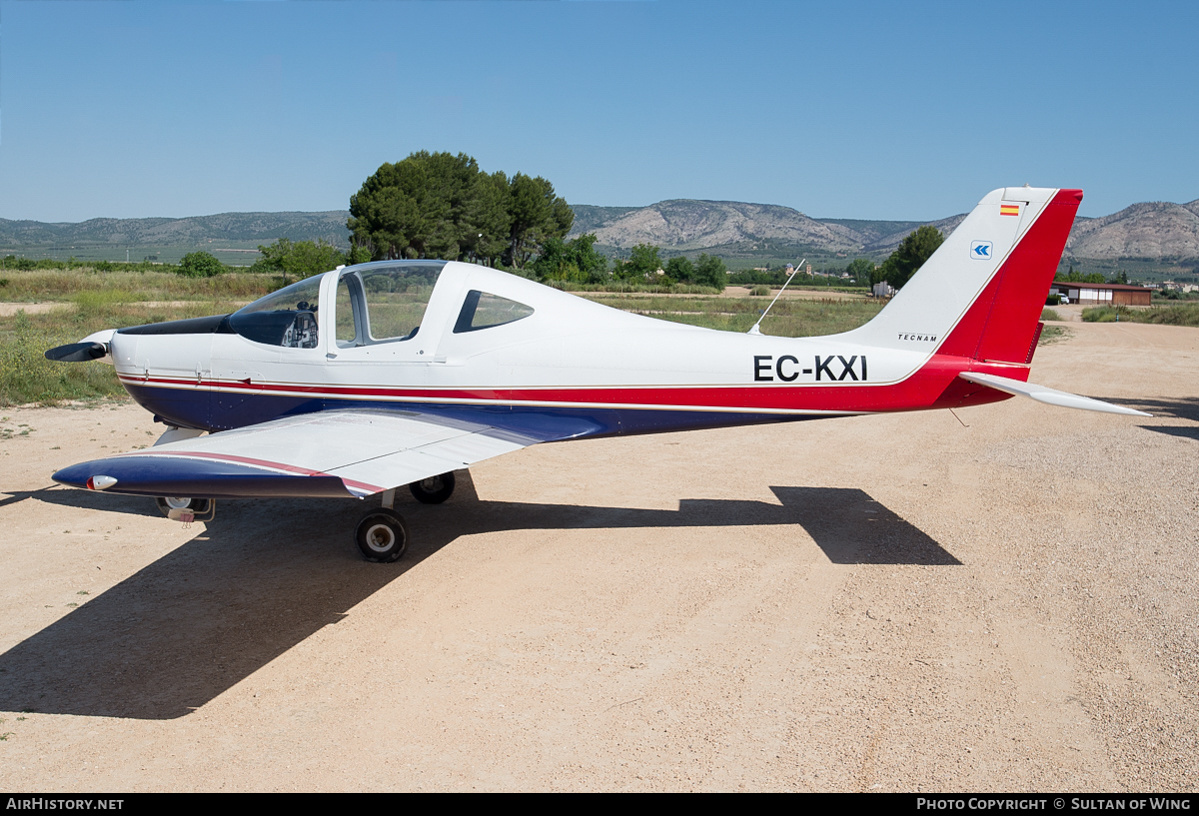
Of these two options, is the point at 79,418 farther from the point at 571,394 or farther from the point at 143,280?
the point at 143,280

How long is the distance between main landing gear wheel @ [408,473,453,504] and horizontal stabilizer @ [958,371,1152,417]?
16.7ft

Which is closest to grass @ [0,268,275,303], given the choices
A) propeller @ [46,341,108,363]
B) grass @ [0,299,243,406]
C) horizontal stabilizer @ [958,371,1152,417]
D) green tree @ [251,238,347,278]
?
green tree @ [251,238,347,278]

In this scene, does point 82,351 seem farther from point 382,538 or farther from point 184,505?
point 382,538

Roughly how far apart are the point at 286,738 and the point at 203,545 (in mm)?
3540

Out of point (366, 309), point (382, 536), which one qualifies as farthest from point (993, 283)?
point (382, 536)

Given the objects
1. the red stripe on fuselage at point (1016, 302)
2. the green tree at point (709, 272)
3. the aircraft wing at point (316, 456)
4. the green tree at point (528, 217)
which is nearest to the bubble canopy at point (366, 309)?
the aircraft wing at point (316, 456)

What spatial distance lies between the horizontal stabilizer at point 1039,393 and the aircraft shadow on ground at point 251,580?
1.48 m

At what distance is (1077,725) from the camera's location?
421 centimetres

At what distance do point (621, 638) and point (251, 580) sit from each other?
3010 mm

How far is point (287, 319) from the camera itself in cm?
723

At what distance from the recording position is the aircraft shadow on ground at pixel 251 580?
4.60m

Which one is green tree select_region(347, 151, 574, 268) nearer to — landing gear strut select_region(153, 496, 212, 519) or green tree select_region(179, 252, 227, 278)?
green tree select_region(179, 252, 227, 278)

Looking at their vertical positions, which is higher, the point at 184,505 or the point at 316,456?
the point at 316,456
